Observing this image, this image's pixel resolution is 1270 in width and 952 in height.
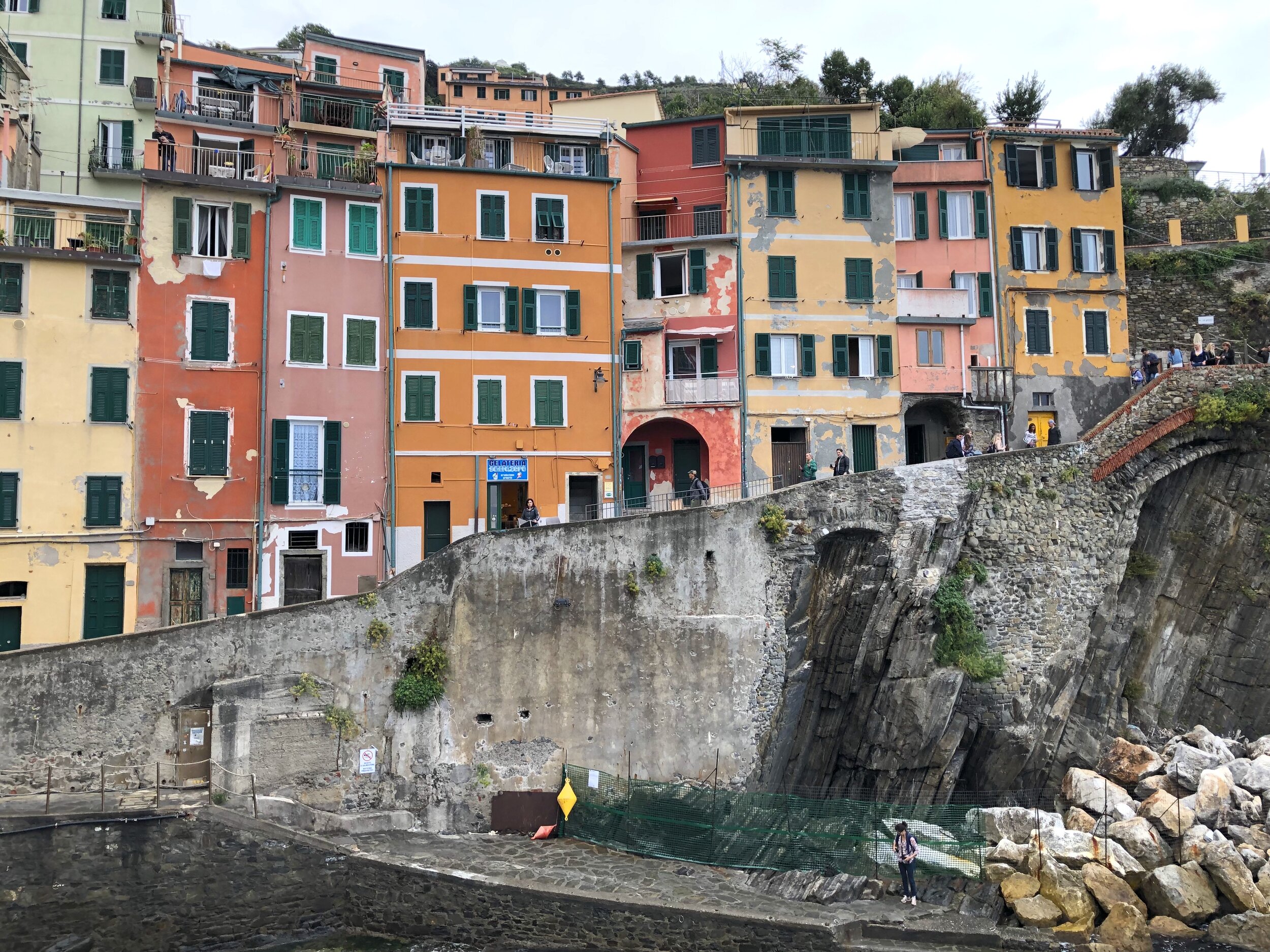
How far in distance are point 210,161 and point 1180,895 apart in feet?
104

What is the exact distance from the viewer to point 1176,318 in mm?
43125

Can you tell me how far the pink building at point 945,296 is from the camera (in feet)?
117

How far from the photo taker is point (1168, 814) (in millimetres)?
26234

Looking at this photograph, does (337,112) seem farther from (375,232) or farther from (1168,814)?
(1168,814)

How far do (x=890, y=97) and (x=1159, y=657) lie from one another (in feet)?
102

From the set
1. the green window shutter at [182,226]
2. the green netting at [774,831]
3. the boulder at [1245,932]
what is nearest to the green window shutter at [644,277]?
the green window shutter at [182,226]

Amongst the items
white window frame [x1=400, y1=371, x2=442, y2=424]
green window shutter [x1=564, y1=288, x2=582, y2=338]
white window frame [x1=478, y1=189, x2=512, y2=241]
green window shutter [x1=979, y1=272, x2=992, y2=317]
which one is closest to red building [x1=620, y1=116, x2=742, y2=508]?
green window shutter [x1=564, y1=288, x2=582, y2=338]

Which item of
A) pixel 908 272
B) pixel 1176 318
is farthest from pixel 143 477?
pixel 1176 318

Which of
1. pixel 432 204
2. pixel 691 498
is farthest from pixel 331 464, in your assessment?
pixel 691 498

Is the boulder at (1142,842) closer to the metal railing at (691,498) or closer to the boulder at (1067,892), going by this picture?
the boulder at (1067,892)

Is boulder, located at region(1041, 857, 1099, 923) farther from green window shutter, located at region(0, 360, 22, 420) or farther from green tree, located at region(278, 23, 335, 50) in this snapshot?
green tree, located at region(278, 23, 335, 50)

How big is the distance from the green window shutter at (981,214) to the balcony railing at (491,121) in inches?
522

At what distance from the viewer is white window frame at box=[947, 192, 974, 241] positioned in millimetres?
37375

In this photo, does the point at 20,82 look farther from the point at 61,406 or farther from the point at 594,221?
the point at 594,221
